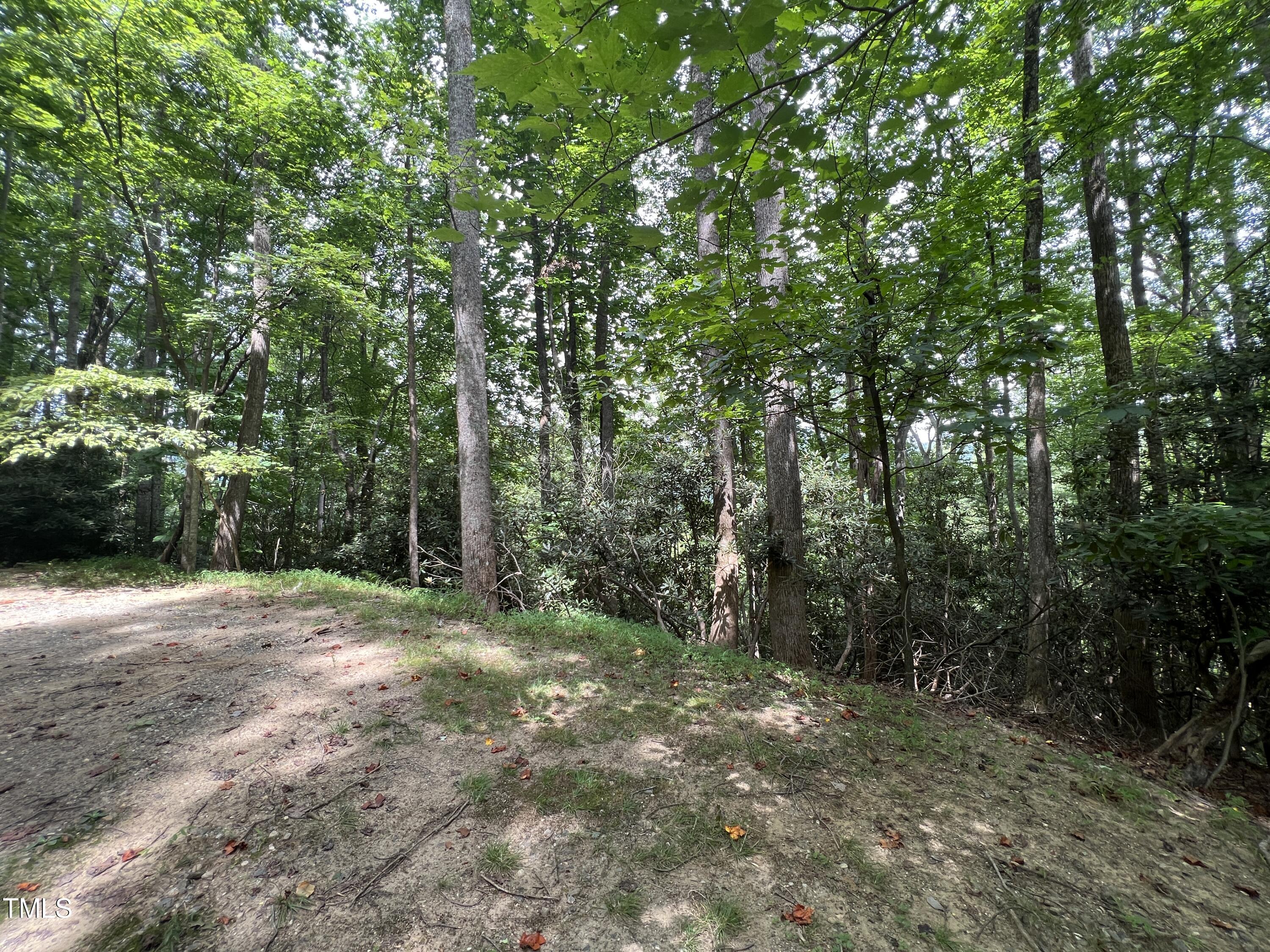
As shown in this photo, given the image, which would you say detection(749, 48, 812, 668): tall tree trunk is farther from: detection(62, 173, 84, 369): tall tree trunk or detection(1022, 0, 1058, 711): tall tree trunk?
detection(62, 173, 84, 369): tall tree trunk

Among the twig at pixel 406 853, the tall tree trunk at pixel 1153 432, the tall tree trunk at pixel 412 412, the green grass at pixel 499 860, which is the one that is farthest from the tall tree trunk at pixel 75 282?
the tall tree trunk at pixel 1153 432

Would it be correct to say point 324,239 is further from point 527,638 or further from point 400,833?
point 400,833

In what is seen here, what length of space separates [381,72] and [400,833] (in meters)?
12.4

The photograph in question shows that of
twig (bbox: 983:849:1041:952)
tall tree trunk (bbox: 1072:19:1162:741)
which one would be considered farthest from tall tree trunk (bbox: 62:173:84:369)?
tall tree trunk (bbox: 1072:19:1162:741)

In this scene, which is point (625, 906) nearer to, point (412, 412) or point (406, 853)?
point (406, 853)

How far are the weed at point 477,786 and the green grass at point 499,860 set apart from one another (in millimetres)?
348

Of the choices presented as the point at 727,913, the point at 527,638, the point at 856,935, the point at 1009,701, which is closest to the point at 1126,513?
the point at 1009,701

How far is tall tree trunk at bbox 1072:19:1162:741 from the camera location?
4887 mm

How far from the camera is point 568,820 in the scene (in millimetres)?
2566

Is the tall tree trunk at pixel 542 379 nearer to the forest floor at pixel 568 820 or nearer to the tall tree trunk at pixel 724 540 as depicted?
the tall tree trunk at pixel 724 540

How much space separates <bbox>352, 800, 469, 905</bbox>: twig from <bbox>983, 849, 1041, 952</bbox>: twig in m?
2.62

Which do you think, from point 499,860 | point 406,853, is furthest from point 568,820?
point 406,853

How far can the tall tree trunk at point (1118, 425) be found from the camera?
489 centimetres

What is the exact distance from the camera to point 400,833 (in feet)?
8.04
